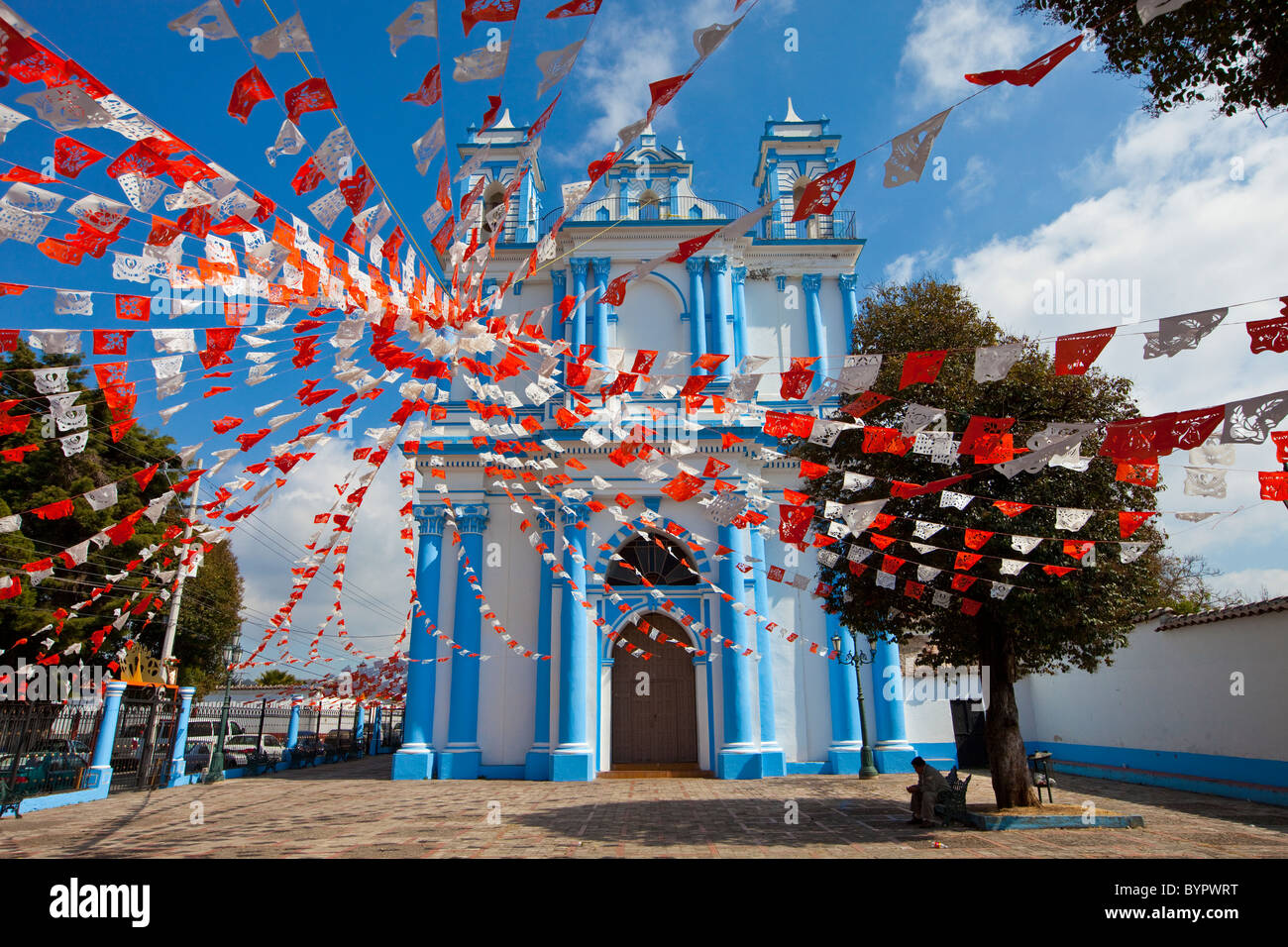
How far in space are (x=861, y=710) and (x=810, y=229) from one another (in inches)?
478

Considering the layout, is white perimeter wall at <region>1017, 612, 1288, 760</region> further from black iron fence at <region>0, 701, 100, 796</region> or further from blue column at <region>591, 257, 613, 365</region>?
black iron fence at <region>0, 701, 100, 796</region>

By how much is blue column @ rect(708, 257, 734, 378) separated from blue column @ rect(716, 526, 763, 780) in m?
4.49

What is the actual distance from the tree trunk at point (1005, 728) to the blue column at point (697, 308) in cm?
987

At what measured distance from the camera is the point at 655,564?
16.2m

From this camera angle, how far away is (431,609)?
1571cm

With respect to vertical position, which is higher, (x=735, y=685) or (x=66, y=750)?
(x=735, y=685)

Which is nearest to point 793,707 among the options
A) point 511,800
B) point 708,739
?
point 708,739

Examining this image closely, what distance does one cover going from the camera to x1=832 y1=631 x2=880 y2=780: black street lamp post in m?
14.3

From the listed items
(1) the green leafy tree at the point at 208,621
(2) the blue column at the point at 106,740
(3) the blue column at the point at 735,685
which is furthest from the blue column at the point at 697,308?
(1) the green leafy tree at the point at 208,621

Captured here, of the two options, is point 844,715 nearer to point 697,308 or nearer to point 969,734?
point 969,734

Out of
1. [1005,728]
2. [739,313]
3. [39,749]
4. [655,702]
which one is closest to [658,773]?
[655,702]

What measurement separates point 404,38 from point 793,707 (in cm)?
1429

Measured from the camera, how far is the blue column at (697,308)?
17562 mm
